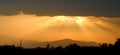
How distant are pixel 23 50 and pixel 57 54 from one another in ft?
65.9

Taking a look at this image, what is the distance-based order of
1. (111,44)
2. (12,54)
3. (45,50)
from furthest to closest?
(111,44), (45,50), (12,54)

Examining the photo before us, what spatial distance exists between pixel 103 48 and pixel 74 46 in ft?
45.2

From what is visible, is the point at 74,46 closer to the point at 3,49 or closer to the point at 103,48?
the point at 103,48

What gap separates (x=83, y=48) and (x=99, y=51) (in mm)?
8464

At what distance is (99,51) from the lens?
570 ft

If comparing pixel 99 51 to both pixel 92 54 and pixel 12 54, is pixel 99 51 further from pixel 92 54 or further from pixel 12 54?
pixel 12 54

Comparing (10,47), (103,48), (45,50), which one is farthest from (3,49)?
(103,48)

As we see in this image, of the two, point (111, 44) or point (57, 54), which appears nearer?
point (57, 54)

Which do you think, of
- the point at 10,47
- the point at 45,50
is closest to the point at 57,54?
the point at 45,50

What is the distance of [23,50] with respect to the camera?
7023 inches

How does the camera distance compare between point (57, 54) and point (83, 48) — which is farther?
point (83, 48)

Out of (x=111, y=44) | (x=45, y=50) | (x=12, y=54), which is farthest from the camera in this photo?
(x=111, y=44)

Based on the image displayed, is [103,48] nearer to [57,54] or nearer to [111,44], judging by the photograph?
[111,44]

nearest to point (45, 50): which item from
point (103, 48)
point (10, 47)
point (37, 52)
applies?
point (37, 52)
